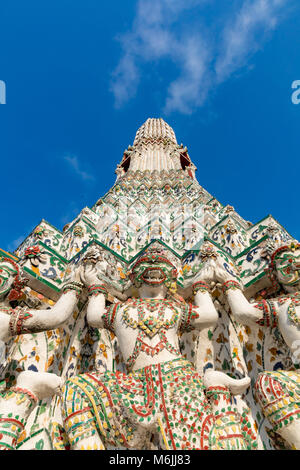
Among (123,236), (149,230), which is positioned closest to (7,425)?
(123,236)

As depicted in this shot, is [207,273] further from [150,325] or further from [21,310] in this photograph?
[21,310]

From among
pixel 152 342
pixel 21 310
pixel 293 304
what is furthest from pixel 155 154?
pixel 152 342

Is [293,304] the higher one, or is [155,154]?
[155,154]

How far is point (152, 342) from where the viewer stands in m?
3.84

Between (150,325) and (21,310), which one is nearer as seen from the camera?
(150,325)

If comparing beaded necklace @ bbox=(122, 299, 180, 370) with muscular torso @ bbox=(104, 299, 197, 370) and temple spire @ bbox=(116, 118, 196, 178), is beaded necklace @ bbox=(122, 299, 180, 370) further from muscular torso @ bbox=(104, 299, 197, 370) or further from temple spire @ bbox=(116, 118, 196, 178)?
temple spire @ bbox=(116, 118, 196, 178)

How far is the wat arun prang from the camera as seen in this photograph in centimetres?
317

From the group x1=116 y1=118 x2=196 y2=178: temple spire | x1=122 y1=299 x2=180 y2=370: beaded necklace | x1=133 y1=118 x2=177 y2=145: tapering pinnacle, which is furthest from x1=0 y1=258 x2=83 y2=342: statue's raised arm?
x1=133 y1=118 x2=177 y2=145: tapering pinnacle

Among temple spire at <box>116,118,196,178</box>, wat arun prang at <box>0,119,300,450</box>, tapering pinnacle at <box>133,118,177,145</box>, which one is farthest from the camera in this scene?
tapering pinnacle at <box>133,118,177,145</box>

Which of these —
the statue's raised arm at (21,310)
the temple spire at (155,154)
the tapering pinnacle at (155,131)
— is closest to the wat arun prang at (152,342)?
the statue's raised arm at (21,310)

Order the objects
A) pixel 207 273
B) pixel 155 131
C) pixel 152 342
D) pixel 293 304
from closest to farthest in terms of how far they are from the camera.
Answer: pixel 152 342 < pixel 293 304 < pixel 207 273 < pixel 155 131

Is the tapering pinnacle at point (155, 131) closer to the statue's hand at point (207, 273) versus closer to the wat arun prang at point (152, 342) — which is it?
the wat arun prang at point (152, 342)

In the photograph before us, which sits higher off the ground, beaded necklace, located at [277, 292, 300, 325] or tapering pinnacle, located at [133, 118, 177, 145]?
tapering pinnacle, located at [133, 118, 177, 145]
